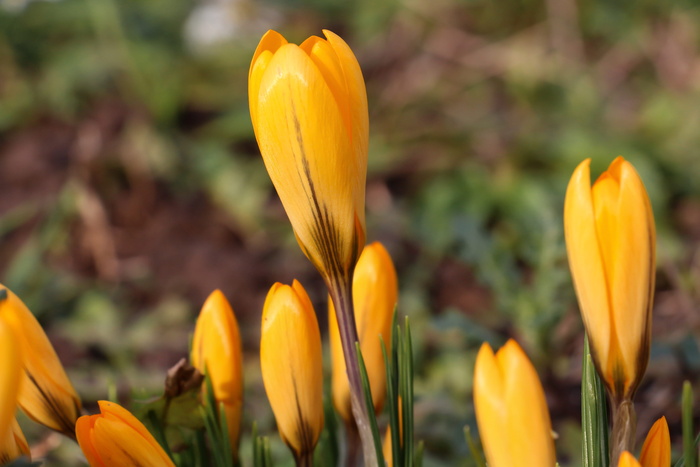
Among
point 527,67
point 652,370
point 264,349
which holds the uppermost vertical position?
point 527,67

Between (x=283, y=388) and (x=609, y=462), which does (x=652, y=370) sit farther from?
(x=283, y=388)

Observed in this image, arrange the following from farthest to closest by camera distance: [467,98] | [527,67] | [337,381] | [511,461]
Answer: [467,98] < [527,67] < [337,381] < [511,461]

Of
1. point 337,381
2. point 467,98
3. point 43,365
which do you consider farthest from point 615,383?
A: point 467,98

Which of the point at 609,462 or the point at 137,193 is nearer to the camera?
the point at 609,462

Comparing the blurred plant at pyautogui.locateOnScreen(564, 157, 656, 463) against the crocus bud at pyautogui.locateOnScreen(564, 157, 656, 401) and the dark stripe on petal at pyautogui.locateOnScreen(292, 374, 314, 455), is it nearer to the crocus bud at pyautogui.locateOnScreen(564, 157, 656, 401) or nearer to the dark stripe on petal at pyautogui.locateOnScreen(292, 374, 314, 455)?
the crocus bud at pyautogui.locateOnScreen(564, 157, 656, 401)

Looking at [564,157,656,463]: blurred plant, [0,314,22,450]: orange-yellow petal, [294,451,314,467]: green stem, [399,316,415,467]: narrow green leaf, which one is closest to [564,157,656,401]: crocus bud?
[564,157,656,463]: blurred plant

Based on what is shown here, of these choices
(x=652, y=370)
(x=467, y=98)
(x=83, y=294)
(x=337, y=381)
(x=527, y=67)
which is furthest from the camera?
(x=467, y=98)

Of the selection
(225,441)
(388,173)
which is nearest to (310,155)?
(225,441)

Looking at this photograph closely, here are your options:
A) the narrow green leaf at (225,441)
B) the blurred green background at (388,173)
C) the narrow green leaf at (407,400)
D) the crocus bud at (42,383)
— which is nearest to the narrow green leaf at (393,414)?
the narrow green leaf at (407,400)
